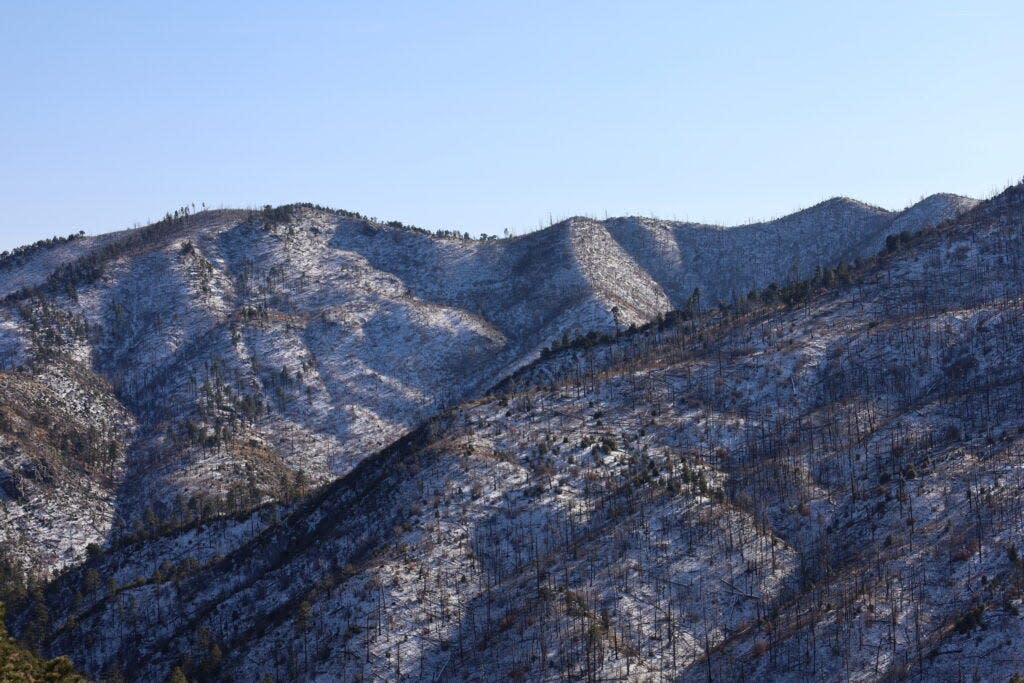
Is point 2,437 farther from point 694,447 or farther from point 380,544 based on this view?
point 694,447

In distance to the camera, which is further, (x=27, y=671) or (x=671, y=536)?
(x=671, y=536)

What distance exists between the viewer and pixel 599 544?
4067 inches

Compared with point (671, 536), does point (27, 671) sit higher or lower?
higher

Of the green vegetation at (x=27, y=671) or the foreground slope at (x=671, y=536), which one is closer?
the green vegetation at (x=27, y=671)

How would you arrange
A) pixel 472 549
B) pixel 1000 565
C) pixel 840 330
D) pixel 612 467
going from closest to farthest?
pixel 1000 565 → pixel 472 549 → pixel 612 467 → pixel 840 330

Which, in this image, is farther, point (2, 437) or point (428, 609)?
point (2, 437)

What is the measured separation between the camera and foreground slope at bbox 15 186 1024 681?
89250 mm

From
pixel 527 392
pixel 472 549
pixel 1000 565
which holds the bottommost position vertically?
pixel 1000 565

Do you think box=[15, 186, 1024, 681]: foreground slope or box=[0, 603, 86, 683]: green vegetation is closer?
box=[0, 603, 86, 683]: green vegetation

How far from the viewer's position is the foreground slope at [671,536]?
89.2 metres

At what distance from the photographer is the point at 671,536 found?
103 metres

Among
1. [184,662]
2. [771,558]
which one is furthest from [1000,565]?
[184,662]

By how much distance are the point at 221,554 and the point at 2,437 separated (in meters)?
49.8

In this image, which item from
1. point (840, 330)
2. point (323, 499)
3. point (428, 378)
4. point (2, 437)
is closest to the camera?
point (323, 499)
